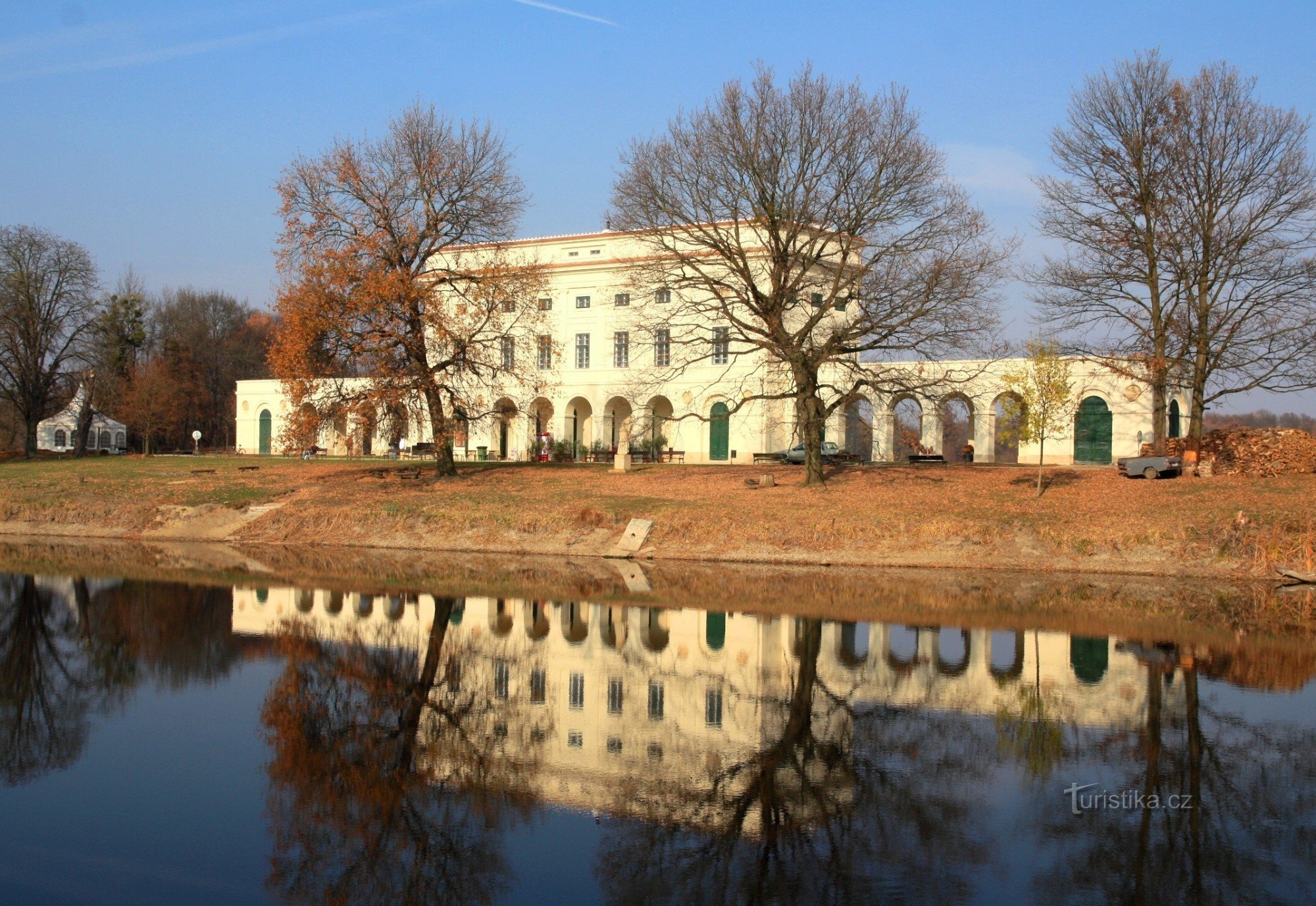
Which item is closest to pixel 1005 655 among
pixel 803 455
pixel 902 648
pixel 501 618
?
pixel 902 648

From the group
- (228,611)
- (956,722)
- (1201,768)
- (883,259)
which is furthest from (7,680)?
(883,259)

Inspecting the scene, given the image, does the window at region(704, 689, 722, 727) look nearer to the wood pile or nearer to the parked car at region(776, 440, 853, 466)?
the wood pile

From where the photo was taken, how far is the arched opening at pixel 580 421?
5491 cm

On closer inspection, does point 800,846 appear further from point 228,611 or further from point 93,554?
point 93,554

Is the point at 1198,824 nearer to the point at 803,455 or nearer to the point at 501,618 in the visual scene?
the point at 501,618

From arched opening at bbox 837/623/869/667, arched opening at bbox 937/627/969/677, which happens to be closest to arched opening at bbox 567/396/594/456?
arched opening at bbox 837/623/869/667

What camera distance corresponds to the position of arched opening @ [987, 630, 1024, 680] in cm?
1303

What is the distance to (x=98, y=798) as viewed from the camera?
8.13 m

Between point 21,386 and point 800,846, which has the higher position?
point 21,386

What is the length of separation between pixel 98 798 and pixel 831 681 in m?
7.55

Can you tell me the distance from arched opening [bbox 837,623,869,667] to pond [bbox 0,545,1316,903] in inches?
3.4

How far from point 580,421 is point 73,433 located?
36195 mm

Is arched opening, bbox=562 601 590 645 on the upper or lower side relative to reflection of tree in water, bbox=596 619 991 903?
lower

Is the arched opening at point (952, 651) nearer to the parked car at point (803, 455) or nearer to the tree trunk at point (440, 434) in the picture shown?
the tree trunk at point (440, 434)
